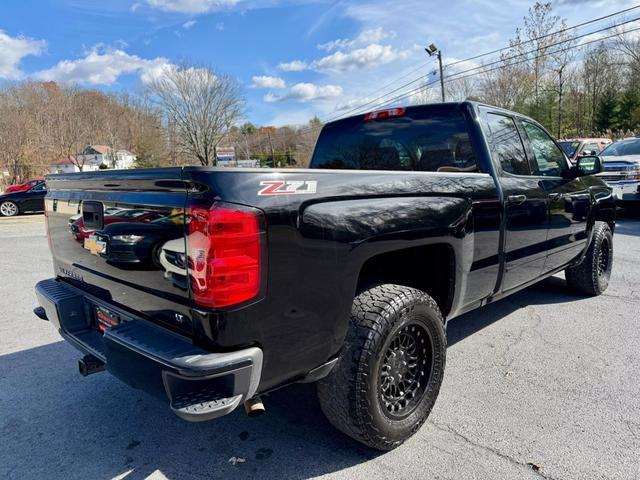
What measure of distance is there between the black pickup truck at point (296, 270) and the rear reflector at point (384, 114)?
0.30 feet

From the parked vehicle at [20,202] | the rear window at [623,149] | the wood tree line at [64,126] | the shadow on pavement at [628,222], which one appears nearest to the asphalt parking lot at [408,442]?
the shadow on pavement at [628,222]

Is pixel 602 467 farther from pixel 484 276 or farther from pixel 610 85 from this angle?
pixel 610 85

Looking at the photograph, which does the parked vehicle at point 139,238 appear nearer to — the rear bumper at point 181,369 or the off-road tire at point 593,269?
the rear bumper at point 181,369

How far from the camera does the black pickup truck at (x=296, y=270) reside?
1.71 metres

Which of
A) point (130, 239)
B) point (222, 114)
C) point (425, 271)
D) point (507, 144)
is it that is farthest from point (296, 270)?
point (222, 114)

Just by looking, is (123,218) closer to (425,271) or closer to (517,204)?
(425,271)

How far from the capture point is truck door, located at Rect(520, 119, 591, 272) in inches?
151

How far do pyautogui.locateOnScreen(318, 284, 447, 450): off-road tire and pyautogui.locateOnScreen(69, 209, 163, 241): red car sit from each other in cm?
110

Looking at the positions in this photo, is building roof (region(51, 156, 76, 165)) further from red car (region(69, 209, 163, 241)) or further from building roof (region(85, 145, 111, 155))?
red car (region(69, 209, 163, 241))

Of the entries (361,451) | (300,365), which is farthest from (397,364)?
(300,365)

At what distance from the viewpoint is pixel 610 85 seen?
38.0 m

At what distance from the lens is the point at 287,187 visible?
6.06 feet

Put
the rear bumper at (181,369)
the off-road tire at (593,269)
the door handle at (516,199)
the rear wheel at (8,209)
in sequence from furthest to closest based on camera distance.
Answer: the rear wheel at (8,209)
the off-road tire at (593,269)
the door handle at (516,199)
the rear bumper at (181,369)

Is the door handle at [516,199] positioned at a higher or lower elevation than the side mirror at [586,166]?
lower
